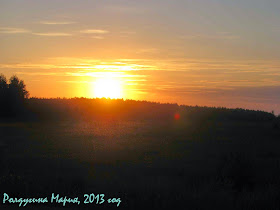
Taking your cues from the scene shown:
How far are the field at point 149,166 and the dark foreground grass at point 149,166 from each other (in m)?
0.03

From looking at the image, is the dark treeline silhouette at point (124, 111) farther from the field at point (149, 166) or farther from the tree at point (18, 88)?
the field at point (149, 166)

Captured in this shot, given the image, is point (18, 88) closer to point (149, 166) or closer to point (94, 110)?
point (94, 110)

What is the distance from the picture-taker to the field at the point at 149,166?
15109 mm

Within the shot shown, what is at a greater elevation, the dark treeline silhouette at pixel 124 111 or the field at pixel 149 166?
the dark treeline silhouette at pixel 124 111

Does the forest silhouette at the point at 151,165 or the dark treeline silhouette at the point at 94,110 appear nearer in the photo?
the forest silhouette at the point at 151,165

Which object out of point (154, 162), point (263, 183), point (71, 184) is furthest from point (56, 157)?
point (263, 183)

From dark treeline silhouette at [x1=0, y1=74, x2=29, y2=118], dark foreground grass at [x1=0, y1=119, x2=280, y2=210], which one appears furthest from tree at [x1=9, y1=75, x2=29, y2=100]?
dark foreground grass at [x1=0, y1=119, x2=280, y2=210]

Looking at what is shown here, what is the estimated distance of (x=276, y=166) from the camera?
26312 millimetres

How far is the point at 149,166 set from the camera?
25.4 m

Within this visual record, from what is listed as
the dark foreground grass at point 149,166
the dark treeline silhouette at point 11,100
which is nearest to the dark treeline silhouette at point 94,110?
the dark treeline silhouette at point 11,100

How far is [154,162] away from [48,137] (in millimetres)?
→ 15298

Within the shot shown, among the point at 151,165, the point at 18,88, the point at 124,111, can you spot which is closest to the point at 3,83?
the point at 18,88

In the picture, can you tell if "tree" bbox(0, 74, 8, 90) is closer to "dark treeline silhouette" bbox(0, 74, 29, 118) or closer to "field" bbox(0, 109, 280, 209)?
"dark treeline silhouette" bbox(0, 74, 29, 118)

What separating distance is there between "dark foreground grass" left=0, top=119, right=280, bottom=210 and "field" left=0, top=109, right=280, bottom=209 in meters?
0.03
